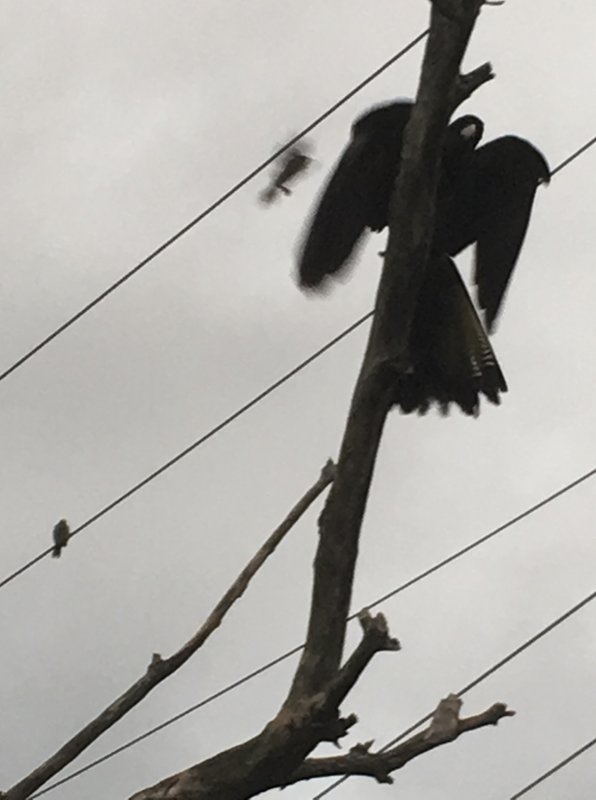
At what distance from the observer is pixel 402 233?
2625 mm

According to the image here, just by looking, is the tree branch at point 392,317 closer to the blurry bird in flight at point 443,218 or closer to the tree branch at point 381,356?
the tree branch at point 381,356

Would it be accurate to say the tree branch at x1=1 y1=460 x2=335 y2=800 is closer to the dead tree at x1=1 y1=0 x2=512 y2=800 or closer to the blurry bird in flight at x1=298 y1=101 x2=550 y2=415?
the dead tree at x1=1 y1=0 x2=512 y2=800

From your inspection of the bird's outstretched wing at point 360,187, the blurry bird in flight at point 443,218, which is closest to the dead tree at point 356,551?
the blurry bird in flight at point 443,218

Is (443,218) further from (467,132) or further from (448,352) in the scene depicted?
(448,352)

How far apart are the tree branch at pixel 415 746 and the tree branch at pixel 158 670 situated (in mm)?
326

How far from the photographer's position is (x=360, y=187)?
4.02 m

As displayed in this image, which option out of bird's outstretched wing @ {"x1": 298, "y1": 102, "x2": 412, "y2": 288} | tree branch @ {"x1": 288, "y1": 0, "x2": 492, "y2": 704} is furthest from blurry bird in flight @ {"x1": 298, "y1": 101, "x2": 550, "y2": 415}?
tree branch @ {"x1": 288, "y1": 0, "x2": 492, "y2": 704}

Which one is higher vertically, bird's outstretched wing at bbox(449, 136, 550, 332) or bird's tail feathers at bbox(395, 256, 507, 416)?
bird's outstretched wing at bbox(449, 136, 550, 332)

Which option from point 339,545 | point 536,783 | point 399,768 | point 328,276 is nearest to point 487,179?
point 328,276

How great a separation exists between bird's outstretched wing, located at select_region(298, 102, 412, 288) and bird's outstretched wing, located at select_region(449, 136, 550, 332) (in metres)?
0.25

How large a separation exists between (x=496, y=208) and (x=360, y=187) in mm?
449

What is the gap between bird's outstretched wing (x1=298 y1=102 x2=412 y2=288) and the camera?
3.98 metres

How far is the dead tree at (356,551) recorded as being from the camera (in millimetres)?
2467

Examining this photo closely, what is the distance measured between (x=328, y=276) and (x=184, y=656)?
1.66 metres
